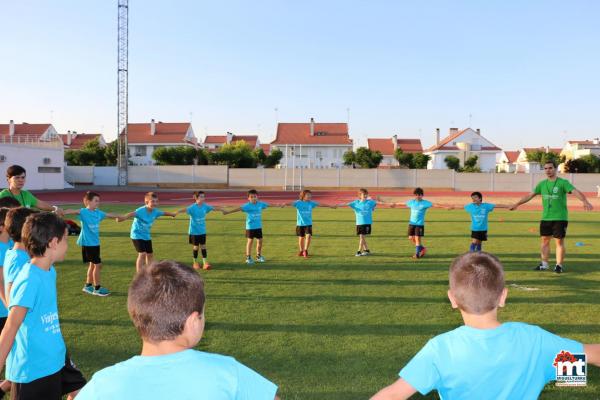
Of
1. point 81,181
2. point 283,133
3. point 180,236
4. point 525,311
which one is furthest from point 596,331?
point 283,133

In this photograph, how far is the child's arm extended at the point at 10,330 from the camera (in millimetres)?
2894

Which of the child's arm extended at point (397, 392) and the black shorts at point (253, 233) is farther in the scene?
the black shorts at point (253, 233)

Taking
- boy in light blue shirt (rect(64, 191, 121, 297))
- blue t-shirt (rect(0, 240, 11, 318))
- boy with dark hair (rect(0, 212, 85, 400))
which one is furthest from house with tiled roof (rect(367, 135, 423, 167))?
boy with dark hair (rect(0, 212, 85, 400))

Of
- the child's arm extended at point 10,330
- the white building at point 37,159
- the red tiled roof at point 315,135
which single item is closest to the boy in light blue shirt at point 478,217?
the child's arm extended at point 10,330

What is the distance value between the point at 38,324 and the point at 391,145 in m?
87.5

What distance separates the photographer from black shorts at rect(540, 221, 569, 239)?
10.0 meters

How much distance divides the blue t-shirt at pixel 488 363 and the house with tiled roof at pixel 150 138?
2974 inches

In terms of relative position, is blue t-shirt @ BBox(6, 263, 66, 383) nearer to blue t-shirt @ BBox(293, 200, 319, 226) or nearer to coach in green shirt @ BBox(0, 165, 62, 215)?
coach in green shirt @ BBox(0, 165, 62, 215)

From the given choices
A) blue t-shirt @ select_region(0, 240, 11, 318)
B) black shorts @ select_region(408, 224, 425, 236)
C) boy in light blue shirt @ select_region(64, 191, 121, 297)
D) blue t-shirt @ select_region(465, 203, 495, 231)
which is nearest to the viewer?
blue t-shirt @ select_region(0, 240, 11, 318)

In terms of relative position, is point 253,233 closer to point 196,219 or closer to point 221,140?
point 196,219

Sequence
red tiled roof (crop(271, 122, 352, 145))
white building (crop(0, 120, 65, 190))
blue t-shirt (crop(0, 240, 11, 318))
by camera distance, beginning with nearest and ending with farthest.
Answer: blue t-shirt (crop(0, 240, 11, 318)) < white building (crop(0, 120, 65, 190)) < red tiled roof (crop(271, 122, 352, 145))

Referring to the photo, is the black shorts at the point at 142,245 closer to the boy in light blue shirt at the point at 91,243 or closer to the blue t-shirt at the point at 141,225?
the blue t-shirt at the point at 141,225

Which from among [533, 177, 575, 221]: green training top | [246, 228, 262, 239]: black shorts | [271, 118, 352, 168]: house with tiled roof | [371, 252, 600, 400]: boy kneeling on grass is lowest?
[246, 228, 262, 239]: black shorts

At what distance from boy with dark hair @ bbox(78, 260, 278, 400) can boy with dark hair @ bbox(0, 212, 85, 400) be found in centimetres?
185
